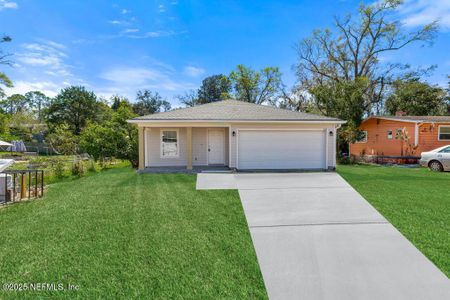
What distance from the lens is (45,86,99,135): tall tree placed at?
1613 inches

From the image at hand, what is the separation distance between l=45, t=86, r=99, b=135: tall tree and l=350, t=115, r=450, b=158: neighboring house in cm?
3825

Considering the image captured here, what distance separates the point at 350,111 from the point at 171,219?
17.6m

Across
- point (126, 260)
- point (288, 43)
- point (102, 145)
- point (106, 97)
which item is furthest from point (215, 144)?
point (106, 97)

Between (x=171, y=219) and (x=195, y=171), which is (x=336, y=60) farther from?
(x=171, y=219)

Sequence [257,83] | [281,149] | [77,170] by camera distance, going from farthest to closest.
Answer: [257,83] < [77,170] < [281,149]

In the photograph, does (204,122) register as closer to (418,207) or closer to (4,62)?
(418,207)

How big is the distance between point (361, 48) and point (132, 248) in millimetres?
31405

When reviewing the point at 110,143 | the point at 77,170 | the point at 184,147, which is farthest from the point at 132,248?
the point at 110,143

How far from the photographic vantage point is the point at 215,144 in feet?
45.5

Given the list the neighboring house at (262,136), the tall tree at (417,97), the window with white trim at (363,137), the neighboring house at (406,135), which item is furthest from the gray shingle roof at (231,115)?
the tall tree at (417,97)

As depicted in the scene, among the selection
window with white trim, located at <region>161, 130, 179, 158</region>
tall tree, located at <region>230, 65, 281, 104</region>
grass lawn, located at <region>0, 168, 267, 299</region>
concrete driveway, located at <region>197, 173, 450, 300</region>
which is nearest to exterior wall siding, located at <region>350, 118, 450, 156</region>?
concrete driveway, located at <region>197, 173, 450, 300</region>

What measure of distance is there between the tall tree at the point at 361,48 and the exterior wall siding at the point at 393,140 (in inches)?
248

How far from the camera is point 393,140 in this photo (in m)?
18.5

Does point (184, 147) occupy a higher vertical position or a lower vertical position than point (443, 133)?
lower
